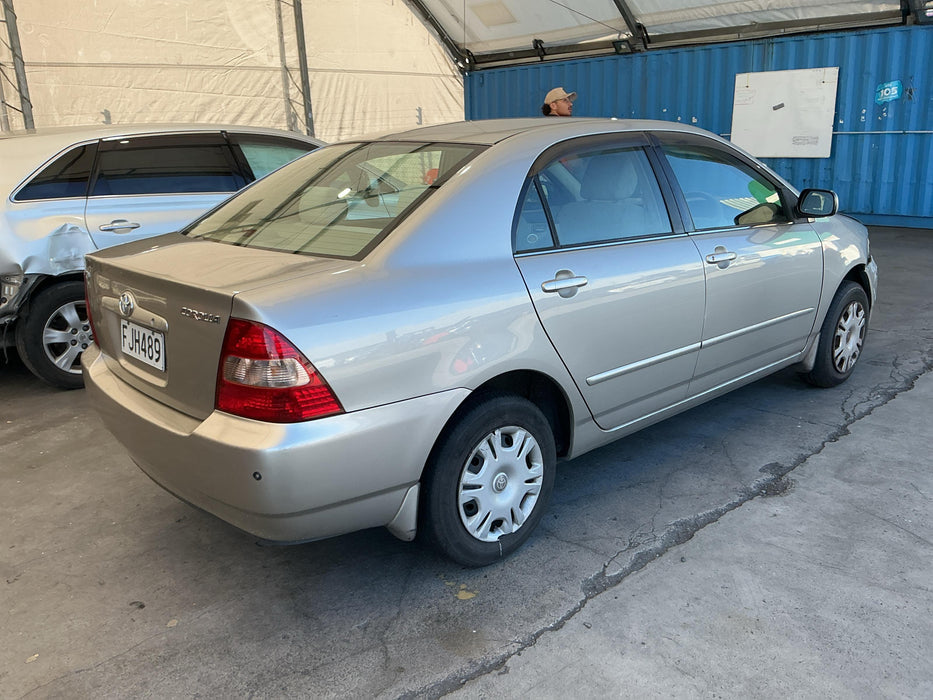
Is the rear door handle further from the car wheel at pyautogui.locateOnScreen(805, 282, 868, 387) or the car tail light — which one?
the car tail light

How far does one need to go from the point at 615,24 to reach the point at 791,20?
2695 mm

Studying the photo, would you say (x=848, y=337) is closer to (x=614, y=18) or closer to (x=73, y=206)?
(x=73, y=206)

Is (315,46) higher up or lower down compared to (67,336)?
higher up

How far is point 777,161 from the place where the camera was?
1098 centimetres

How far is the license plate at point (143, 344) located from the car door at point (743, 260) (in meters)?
2.16

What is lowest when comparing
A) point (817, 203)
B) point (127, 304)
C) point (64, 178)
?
point (127, 304)

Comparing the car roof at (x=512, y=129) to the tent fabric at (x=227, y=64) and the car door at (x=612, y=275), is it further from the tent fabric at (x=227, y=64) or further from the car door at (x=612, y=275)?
the tent fabric at (x=227, y=64)

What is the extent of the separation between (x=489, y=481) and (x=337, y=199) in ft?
3.87

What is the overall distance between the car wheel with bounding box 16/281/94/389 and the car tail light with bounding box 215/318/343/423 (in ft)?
10.1

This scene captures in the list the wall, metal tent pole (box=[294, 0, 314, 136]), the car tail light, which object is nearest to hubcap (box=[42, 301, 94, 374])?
the car tail light

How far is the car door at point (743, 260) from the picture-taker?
10.7 feet

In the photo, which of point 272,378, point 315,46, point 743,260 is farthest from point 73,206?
point 315,46

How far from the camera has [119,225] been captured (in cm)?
471

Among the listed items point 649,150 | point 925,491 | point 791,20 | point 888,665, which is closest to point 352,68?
point 791,20
